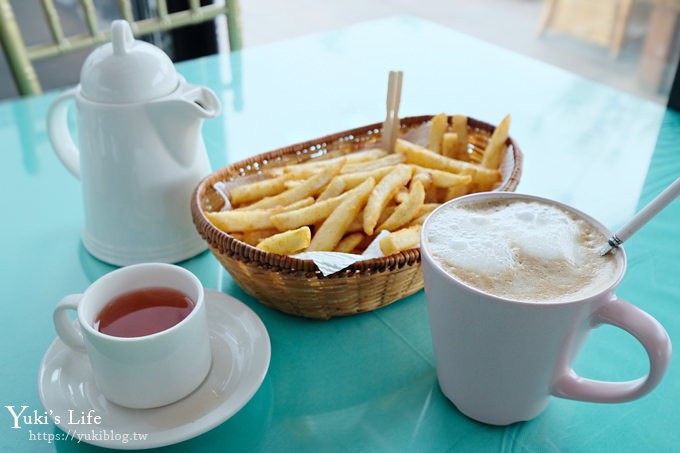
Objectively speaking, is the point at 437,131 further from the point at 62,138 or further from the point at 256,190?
the point at 62,138

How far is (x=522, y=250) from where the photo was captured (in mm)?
616

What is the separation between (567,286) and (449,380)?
0.17 meters

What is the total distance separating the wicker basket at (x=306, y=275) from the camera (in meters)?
0.71

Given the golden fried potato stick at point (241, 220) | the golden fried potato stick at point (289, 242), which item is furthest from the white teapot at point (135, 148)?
the golden fried potato stick at point (289, 242)

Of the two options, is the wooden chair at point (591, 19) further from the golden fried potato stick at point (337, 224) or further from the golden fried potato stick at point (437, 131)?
the golden fried potato stick at point (337, 224)

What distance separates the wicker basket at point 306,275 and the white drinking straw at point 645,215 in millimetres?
216

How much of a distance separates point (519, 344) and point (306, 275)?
0.84ft

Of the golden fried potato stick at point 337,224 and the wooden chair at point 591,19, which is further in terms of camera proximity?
the wooden chair at point 591,19

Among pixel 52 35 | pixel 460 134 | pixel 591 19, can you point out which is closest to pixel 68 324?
pixel 460 134

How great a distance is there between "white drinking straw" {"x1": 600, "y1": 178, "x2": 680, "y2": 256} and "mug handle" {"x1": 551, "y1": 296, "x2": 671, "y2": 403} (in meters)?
0.06

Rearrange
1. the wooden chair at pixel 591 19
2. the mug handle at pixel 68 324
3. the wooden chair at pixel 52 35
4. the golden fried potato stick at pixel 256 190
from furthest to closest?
the wooden chair at pixel 591 19, the wooden chair at pixel 52 35, the golden fried potato stick at pixel 256 190, the mug handle at pixel 68 324

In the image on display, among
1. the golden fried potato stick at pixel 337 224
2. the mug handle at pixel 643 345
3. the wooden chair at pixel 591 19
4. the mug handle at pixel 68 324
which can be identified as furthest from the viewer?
the wooden chair at pixel 591 19

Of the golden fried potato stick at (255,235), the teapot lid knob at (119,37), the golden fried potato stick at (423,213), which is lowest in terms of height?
the golden fried potato stick at (255,235)

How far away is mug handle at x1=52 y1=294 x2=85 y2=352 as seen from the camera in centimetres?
65
